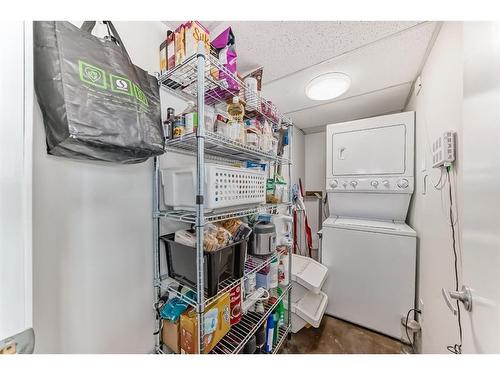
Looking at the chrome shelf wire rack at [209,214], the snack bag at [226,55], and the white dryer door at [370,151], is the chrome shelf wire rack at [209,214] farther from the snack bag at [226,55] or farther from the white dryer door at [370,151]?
the white dryer door at [370,151]

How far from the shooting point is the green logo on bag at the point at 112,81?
1.90ft

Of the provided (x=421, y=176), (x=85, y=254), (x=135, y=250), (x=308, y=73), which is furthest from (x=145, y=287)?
(x=421, y=176)

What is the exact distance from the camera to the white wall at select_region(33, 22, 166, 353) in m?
0.66

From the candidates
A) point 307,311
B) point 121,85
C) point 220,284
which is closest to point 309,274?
point 307,311

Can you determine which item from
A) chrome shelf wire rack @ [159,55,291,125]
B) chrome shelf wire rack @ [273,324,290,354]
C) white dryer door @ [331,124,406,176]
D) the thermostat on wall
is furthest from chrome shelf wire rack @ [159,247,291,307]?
white dryer door @ [331,124,406,176]

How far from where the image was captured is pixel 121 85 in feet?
2.11

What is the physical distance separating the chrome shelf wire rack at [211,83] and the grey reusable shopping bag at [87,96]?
27 cm

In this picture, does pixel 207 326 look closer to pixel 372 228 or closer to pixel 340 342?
pixel 340 342

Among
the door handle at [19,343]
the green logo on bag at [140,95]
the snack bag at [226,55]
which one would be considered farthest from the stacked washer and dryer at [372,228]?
the door handle at [19,343]

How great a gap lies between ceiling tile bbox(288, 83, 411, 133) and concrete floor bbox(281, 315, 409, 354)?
2.24 meters

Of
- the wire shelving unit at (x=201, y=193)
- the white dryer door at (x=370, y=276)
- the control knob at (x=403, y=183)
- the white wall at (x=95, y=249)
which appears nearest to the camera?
the white wall at (x=95, y=249)
